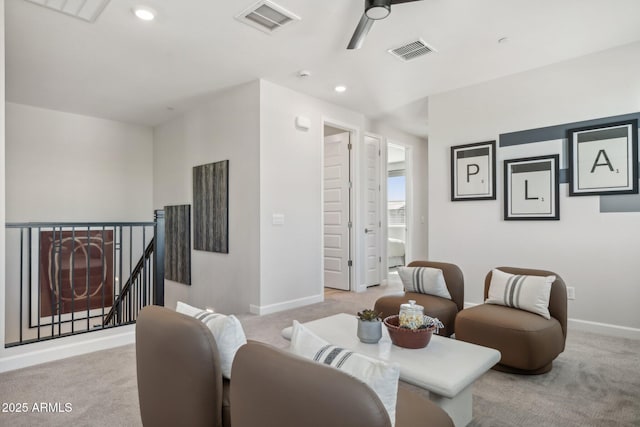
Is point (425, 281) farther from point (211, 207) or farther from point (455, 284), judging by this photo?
point (211, 207)

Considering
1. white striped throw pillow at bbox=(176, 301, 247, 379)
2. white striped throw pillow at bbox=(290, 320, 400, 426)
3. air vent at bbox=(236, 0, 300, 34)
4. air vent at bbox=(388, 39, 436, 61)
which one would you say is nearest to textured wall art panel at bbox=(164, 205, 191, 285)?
air vent at bbox=(236, 0, 300, 34)

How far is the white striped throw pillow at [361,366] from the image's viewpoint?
0.95 metres

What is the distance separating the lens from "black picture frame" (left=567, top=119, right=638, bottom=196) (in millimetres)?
3209

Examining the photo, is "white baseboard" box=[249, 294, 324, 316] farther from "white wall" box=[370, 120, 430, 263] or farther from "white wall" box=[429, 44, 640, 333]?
"white wall" box=[370, 120, 430, 263]

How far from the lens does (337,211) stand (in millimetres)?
5484

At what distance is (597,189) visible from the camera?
132 inches

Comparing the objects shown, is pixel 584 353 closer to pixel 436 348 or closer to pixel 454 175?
pixel 436 348

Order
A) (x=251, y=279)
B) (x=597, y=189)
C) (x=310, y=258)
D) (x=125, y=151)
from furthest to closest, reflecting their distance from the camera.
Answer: (x=125, y=151) < (x=310, y=258) < (x=251, y=279) < (x=597, y=189)

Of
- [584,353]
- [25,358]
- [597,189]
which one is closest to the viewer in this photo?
[25,358]

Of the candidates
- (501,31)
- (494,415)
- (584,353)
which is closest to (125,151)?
(501,31)

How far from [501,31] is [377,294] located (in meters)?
3.49

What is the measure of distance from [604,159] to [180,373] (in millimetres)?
3892

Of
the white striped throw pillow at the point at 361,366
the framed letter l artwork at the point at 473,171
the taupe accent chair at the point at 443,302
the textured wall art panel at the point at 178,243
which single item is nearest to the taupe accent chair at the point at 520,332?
the taupe accent chair at the point at 443,302

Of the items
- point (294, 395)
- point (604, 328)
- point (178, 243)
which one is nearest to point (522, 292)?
point (604, 328)
